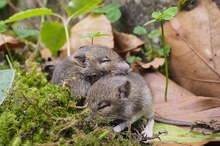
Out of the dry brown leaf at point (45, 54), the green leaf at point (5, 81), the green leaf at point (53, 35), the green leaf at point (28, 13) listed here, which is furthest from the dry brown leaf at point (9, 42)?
the green leaf at point (5, 81)

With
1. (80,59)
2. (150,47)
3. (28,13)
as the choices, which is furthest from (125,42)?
(28,13)

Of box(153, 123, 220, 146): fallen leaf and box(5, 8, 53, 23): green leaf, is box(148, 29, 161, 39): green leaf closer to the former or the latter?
box(5, 8, 53, 23): green leaf

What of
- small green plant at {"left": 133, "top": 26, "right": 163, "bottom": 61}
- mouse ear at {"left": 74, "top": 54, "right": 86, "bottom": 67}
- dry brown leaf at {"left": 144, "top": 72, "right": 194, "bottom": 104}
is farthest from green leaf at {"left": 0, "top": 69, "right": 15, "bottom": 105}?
small green plant at {"left": 133, "top": 26, "right": 163, "bottom": 61}

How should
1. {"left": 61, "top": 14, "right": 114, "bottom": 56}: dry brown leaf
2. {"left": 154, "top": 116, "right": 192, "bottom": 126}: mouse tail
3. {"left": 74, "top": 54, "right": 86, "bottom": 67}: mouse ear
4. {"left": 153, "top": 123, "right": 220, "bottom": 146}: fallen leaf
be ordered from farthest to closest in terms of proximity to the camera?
{"left": 61, "top": 14, "right": 114, "bottom": 56}: dry brown leaf, {"left": 74, "top": 54, "right": 86, "bottom": 67}: mouse ear, {"left": 154, "top": 116, "right": 192, "bottom": 126}: mouse tail, {"left": 153, "top": 123, "right": 220, "bottom": 146}: fallen leaf

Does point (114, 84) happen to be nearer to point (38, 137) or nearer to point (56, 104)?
point (56, 104)

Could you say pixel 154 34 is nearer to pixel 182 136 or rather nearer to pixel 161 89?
pixel 161 89

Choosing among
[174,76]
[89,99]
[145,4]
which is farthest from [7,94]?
[145,4]
